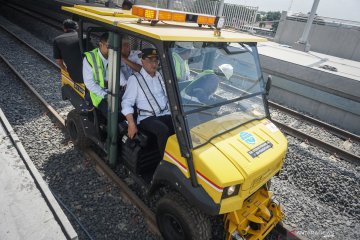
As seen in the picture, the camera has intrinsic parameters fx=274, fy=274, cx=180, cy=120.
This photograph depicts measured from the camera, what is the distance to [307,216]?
158 inches

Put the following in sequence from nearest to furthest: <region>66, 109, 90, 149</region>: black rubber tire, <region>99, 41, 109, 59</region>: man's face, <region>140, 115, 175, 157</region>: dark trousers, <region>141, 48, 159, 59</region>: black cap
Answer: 1. <region>140, 115, 175, 157</region>: dark trousers
2. <region>141, 48, 159, 59</region>: black cap
3. <region>99, 41, 109, 59</region>: man's face
4. <region>66, 109, 90, 149</region>: black rubber tire

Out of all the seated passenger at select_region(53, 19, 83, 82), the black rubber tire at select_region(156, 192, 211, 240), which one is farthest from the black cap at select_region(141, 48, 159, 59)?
the black rubber tire at select_region(156, 192, 211, 240)

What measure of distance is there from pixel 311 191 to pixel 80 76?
4.23 m

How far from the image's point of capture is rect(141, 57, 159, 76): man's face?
3252 millimetres

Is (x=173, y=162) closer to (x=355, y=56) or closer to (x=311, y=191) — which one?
(x=311, y=191)

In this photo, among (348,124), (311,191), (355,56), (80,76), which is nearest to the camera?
(80,76)

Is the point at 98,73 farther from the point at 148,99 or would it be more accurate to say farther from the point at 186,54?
the point at 186,54

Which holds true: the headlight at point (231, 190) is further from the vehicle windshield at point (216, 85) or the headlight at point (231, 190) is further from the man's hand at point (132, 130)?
the man's hand at point (132, 130)

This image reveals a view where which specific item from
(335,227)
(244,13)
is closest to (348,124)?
(335,227)

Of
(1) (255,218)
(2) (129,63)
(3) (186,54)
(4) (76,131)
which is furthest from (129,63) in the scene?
(1) (255,218)

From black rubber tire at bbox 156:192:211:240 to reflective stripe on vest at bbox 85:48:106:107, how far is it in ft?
5.76

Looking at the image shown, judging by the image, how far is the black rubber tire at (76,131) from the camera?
4.36 metres

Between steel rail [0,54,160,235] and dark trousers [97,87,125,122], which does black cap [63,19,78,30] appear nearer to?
steel rail [0,54,160,235]

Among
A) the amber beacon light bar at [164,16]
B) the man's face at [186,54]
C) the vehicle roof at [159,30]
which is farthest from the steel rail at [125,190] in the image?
the amber beacon light bar at [164,16]
